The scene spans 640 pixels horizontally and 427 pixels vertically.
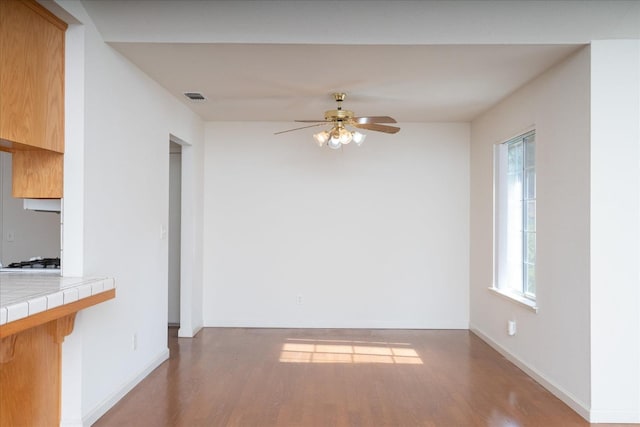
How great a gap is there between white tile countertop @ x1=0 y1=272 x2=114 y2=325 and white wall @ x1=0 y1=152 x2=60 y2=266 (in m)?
0.36

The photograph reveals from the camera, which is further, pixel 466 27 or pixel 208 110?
pixel 208 110

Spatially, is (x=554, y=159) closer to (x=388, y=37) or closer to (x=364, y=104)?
(x=388, y=37)

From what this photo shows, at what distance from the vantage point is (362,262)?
5.89 m

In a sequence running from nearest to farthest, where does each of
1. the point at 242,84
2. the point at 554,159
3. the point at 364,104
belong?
the point at 554,159, the point at 242,84, the point at 364,104

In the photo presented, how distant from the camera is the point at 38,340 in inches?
105

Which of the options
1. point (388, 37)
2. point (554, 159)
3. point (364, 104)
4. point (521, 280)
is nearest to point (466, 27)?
point (388, 37)

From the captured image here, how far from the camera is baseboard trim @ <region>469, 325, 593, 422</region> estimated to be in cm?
322

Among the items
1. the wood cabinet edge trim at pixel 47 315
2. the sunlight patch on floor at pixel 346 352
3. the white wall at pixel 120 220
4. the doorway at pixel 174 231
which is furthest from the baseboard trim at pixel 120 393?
the doorway at pixel 174 231

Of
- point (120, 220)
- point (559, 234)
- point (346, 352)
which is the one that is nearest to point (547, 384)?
point (559, 234)

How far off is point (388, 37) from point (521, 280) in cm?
269

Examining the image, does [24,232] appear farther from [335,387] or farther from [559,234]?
[559,234]

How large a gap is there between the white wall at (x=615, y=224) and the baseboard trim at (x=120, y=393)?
3.24 meters

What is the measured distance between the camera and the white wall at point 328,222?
5887 millimetres

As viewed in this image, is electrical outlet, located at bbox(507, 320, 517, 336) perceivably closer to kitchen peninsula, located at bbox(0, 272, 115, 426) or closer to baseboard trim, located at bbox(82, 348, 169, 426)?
baseboard trim, located at bbox(82, 348, 169, 426)
